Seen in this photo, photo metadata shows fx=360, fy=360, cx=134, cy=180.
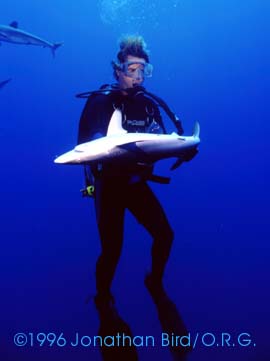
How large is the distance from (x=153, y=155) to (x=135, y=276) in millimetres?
8159

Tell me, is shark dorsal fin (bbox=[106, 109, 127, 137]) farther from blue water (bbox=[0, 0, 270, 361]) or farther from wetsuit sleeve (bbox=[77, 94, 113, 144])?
blue water (bbox=[0, 0, 270, 361])

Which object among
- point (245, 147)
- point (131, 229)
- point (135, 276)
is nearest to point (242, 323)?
point (135, 276)

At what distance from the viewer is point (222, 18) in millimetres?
20703

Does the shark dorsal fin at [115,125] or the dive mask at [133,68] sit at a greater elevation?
the dive mask at [133,68]

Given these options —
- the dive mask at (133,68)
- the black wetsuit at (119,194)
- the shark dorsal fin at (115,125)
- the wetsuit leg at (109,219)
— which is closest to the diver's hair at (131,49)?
the dive mask at (133,68)

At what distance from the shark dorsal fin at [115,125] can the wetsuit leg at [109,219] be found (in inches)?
27.2

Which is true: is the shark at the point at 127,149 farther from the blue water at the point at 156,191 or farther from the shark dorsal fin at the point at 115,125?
the blue water at the point at 156,191

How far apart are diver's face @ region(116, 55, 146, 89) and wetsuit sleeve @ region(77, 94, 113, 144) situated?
247 mm

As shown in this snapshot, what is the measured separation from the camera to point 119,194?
11.7 ft

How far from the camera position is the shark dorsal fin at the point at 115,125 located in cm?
280

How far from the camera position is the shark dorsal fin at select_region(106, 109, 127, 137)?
280 cm

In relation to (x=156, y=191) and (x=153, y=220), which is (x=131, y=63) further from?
(x=156, y=191)

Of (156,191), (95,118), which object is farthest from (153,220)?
(156,191)

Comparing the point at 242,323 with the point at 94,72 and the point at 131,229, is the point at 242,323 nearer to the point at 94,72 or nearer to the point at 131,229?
the point at 131,229
